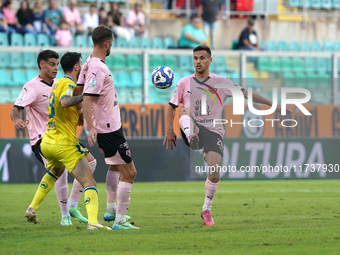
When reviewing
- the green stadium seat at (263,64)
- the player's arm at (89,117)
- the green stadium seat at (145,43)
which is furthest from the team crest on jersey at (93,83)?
the green stadium seat at (145,43)

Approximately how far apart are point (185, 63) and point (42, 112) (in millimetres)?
9458

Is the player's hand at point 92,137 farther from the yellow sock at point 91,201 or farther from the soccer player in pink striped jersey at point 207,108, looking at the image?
the soccer player in pink striped jersey at point 207,108

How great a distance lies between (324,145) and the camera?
15383 mm

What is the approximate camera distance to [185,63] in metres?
16.4

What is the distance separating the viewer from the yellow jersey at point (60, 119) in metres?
6.41

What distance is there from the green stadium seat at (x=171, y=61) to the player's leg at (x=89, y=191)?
385 inches

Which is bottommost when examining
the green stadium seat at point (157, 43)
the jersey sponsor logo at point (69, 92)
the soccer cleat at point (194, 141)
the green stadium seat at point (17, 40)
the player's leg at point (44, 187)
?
the player's leg at point (44, 187)

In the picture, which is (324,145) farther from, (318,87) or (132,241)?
(132,241)

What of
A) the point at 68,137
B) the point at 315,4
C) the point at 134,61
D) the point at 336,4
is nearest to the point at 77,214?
the point at 68,137

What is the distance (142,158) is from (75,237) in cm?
847

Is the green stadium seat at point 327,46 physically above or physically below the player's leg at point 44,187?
above

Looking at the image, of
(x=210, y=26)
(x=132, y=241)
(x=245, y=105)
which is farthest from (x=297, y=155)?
(x=132, y=241)

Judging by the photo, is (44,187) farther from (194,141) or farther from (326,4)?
(326,4)

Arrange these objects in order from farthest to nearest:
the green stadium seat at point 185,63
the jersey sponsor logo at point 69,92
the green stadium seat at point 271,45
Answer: the green stadium seat at point 271,45, the green stadium seat at point 185,63, the jersey sponsor logo at point 69,92
